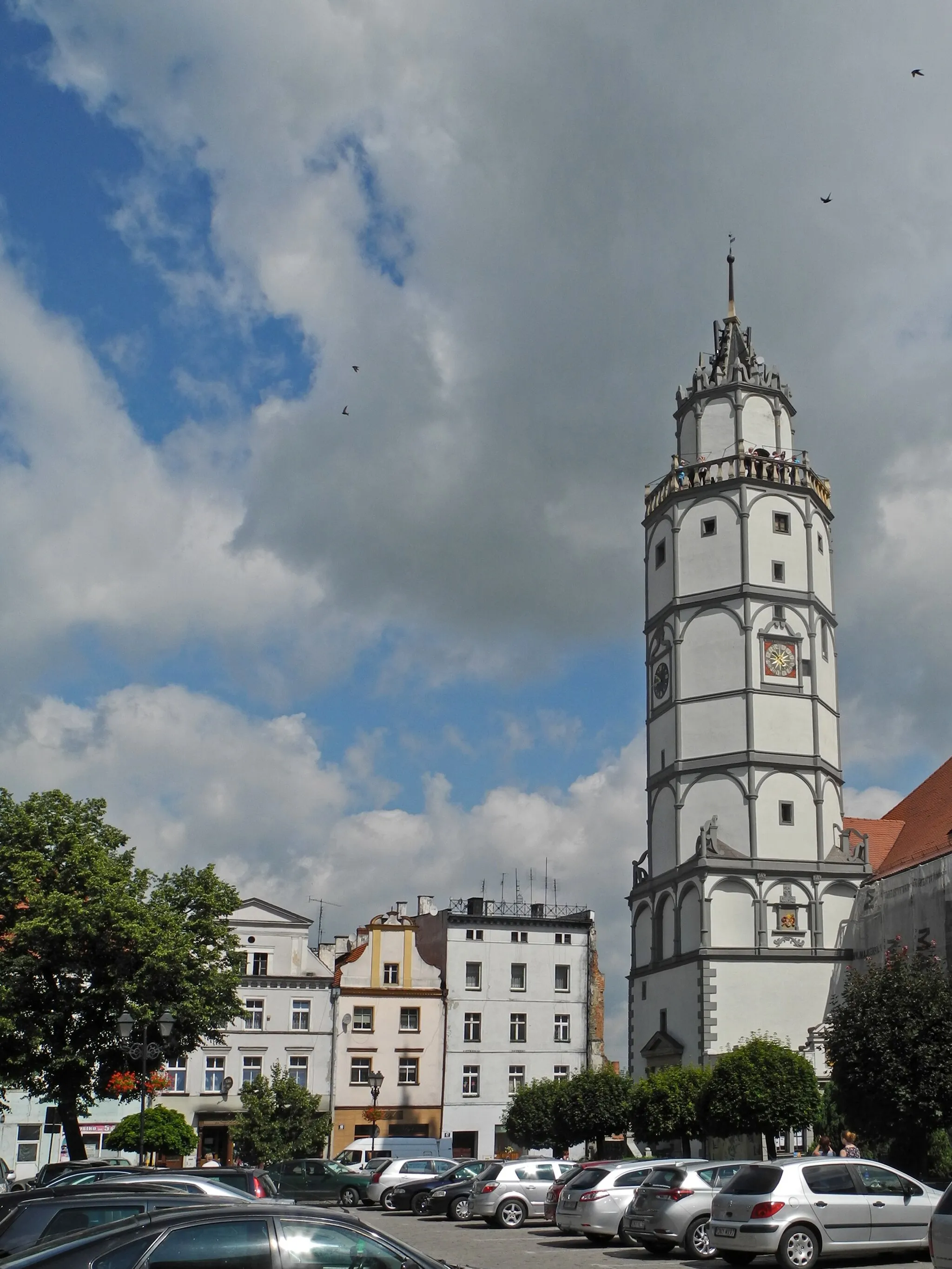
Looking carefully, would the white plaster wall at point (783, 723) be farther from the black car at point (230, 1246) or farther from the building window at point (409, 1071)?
the black car at point (230, 1246)

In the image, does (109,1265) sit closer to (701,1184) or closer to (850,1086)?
(701,1184)

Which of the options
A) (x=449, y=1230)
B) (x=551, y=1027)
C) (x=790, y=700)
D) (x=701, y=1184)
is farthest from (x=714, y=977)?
Result: (x=701, y=1184)

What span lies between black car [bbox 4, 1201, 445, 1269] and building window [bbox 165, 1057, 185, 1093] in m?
47.8

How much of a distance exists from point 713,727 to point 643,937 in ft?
30.7

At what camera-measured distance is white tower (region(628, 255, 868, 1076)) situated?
161ft

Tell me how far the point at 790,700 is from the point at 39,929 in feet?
94.0

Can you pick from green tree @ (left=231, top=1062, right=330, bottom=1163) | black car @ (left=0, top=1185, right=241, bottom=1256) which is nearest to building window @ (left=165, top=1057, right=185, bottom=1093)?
green tree @ (left=231, top=1062, right=330, bottom=1163)

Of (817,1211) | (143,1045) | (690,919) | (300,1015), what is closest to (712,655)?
(690,919)

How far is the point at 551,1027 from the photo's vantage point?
62.5 m

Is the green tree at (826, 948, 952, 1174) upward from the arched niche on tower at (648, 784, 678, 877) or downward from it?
downward

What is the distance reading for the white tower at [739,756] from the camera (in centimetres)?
4906

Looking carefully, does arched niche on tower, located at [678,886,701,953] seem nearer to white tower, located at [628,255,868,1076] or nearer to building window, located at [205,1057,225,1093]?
white tower, located at [628,255,868,1076]

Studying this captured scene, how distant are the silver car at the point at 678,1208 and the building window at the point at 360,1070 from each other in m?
37.2

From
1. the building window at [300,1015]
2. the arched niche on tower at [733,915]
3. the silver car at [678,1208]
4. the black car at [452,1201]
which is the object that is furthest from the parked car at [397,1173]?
the building window at [300,1015]
